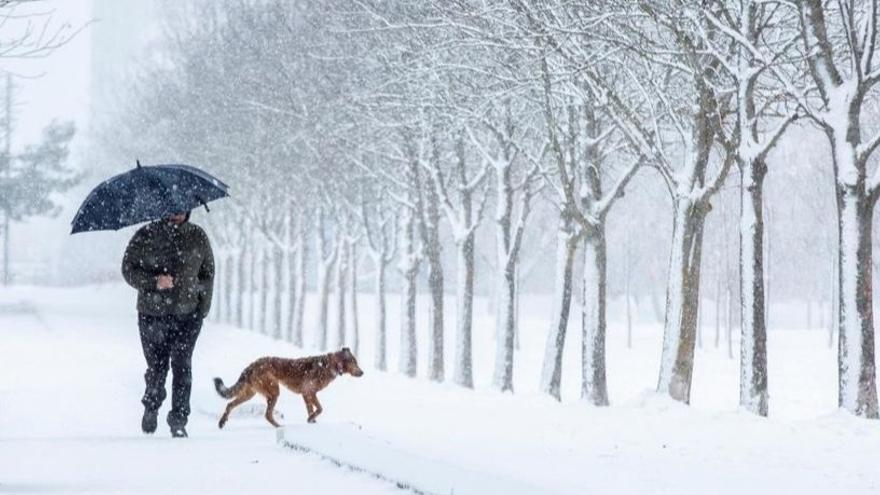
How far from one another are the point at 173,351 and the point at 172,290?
559 mm

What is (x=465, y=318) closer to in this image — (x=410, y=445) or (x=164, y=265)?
(x=410, y=445)

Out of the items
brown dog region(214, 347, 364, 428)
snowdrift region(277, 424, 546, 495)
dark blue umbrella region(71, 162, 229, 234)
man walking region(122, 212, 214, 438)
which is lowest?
snowdrift region(277, 424, 546, 495)

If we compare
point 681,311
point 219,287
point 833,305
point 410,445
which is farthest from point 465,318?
point 219,287

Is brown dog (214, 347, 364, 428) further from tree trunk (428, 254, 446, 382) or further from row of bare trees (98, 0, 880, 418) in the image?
tree trunk (428, 254, 446, 382)

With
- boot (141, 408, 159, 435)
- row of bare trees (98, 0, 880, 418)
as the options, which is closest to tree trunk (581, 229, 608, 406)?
row of bare trees (98, 0, 880, 418)

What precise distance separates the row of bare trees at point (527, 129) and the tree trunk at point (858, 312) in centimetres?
2

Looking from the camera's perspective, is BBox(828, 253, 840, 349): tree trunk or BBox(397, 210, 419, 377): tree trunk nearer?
BBox(397, 210, 419, 377): tree trunk

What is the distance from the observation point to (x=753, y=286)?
15242 millimetres

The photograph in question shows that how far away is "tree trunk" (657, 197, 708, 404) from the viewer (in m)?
16.3

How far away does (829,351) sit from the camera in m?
46.7

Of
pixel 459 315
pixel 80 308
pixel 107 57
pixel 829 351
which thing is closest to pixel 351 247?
pixel 459 315

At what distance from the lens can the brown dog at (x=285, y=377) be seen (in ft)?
36.9

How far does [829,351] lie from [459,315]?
80.7 ft

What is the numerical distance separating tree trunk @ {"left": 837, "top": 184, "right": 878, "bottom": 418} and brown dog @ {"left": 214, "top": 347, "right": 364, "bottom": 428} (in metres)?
5.77
